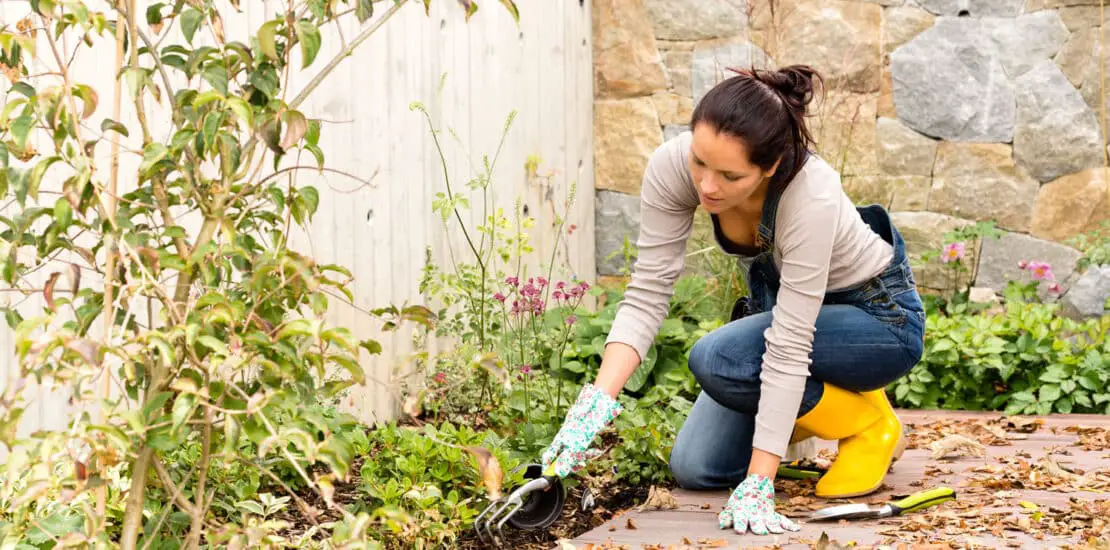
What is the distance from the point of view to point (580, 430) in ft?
7.94

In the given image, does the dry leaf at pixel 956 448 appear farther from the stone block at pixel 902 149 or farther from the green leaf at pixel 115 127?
the green leaf at pixel 115 127

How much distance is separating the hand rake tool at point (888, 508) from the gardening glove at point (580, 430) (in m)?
0.52

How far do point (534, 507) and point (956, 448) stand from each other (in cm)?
144

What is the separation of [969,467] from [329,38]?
7.01 feet

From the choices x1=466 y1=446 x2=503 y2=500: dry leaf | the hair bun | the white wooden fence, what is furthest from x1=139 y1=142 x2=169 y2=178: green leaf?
the hair bun

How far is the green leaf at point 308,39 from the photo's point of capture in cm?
159

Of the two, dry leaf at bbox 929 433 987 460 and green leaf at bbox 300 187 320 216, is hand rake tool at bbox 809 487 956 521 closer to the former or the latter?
dry leaf at bbox 929 433 987 460

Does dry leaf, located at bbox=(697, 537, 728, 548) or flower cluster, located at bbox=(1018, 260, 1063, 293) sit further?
flower cluster, located at bbox=(1018, 260, 1063, 293)

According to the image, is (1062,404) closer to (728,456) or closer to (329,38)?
(728,456)

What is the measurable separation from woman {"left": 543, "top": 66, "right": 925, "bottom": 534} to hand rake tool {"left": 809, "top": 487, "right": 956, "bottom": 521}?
0.49 ft

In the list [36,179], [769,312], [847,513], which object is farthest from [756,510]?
[36,179]

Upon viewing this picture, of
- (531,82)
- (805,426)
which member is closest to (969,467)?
(805,426)

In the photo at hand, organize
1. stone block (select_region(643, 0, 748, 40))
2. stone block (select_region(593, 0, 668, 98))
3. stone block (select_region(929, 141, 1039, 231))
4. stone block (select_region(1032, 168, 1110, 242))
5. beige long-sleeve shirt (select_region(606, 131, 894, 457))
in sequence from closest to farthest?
1. beige long-sleeve shirt (select_region(606, 131, 894, 457))
2. stone block (select_region(1032, 168, 1110, 242))
3. stone block (select_region(929, 141, 1039, 231))
4. stone block (select_region(643, 0, 748, 40))
5. stone block (select_region(593, 0, 668, 98))

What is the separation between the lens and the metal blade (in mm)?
2551
